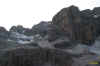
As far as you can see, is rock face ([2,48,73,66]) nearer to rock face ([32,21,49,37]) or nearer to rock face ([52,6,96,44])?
rock face ([52,6,96,44])

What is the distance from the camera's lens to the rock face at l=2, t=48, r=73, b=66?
28.8 ft

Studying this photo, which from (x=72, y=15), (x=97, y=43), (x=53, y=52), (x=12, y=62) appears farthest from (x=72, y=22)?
(x=12, y=62)

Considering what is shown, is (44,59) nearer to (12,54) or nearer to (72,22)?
(12,54)

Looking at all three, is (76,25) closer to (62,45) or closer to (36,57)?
(62,45)

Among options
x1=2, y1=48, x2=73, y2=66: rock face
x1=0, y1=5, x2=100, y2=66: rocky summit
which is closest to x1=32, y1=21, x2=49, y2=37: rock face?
x1=0, y1=5, x2=100, y2=66: rocky summit

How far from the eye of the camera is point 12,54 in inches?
370

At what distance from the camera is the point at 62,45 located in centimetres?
1134

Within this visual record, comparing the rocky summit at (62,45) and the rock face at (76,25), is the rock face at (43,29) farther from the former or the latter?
the rock face at (76,25)

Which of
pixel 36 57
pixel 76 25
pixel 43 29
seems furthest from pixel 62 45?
pixel 43 29

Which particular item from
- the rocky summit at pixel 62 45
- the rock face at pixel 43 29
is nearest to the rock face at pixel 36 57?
the rocky summit at pixel 62 45

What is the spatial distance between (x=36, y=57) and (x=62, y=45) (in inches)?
117

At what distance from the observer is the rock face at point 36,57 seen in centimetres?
878

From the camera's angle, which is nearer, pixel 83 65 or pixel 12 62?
pixel 83 65

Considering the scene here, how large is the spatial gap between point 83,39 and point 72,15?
317cm
